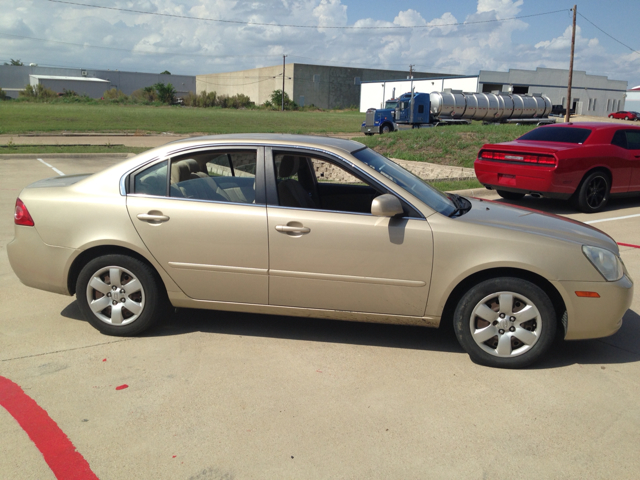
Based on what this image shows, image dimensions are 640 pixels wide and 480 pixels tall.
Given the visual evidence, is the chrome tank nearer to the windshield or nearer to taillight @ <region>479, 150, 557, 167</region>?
taillight @ <region>479, 150, 557, 167</region>

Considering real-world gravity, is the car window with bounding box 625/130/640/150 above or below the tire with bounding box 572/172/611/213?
above

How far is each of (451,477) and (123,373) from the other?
7.55ft

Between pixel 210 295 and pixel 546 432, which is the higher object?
pixel 210 295

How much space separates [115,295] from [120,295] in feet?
0.13

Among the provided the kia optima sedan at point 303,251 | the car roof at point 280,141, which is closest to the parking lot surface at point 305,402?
the kia optima sedan at point 303,251

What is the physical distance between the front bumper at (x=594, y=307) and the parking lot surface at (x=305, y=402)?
1.07 ft

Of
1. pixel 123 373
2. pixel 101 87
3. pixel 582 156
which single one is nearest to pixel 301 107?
pixel 101 87

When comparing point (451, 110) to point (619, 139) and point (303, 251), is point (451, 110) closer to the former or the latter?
point (619, 139)

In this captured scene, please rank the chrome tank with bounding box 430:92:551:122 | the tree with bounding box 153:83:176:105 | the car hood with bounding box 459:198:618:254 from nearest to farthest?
the car hood with bounding box 459:198:618:254 → the chrome tank with bounding box 430:92:551:122 → the tree with bounding box 153:83:176:105

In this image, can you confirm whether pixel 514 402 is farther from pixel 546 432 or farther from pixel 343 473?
pixel 343 473

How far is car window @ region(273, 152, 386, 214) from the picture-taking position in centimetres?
427

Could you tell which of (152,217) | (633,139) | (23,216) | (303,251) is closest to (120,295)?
(152,217)

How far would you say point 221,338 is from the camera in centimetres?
454

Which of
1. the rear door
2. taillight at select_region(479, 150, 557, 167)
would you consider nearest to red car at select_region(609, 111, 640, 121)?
taillight at select_region(479, 150, 557, 167)
